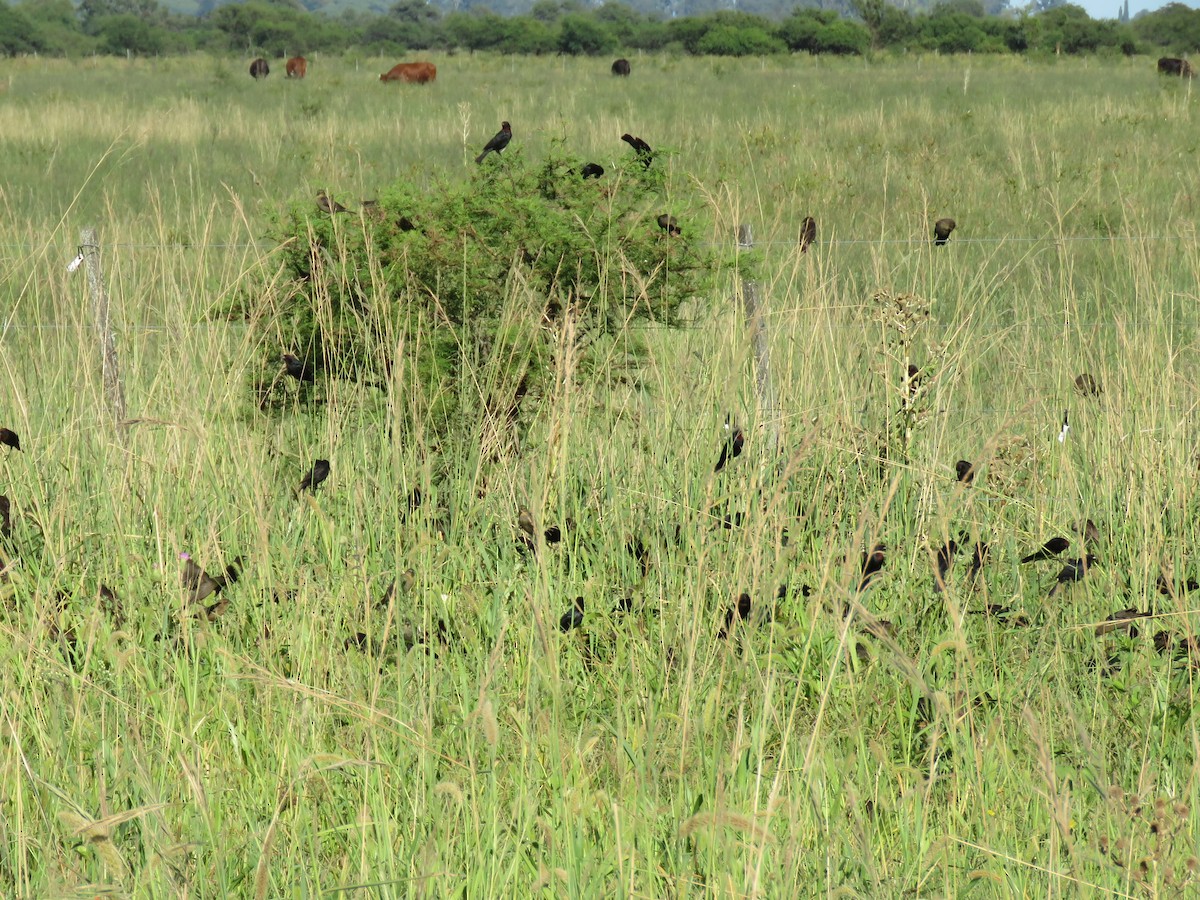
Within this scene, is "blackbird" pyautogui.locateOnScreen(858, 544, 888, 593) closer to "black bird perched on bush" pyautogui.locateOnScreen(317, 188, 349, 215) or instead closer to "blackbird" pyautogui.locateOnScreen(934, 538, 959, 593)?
"blackbird" pyautogui.locateOnScreen(934, 538, 959, 593)

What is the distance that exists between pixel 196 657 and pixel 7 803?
0.37 metres

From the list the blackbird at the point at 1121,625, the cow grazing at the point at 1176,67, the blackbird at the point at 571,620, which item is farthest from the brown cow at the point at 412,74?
the blackbird at the point at 1121,625

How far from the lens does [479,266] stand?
3895 millimetres

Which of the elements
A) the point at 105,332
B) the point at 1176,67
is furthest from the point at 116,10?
the point at 105,332

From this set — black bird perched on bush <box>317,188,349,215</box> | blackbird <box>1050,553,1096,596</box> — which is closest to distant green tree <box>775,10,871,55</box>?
black bird perched on bush <box>317,188,349,215</box>

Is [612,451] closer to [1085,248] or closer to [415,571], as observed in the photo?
[415,571]

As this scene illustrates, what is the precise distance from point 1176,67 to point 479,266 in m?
20.9

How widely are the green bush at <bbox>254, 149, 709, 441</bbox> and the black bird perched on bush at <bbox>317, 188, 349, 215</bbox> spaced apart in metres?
0.06

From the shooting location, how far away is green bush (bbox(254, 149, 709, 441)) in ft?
12.5

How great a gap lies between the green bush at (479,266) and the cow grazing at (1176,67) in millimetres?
18948

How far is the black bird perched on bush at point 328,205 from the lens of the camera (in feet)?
12.6

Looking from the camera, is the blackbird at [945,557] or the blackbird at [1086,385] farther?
the blackbird at [1086,385]

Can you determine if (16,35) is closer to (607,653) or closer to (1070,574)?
(607,653)

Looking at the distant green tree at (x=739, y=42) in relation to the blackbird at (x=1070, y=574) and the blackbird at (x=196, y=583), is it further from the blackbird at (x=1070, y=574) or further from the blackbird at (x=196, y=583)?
the blackbird at (x=196, y=583)
